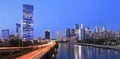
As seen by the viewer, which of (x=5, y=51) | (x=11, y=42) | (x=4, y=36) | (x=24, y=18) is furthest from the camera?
(x=11, y=42)

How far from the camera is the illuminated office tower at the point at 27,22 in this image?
69750 mm

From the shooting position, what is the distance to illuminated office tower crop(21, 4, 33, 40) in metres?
69.8

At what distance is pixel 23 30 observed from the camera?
7312 cm

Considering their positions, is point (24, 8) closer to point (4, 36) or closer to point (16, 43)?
point (4, 36)

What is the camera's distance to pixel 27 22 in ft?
236

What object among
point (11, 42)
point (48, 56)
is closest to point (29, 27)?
point (48, 56)

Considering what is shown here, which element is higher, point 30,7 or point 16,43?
point 30,7

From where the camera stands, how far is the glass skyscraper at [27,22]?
2746 inches

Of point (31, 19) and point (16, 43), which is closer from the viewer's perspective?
point (31, 19)

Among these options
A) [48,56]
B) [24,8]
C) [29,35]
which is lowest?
[48,56]

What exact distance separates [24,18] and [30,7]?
133 inches

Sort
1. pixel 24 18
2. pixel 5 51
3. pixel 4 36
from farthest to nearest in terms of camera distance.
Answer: pixel 4 36 → pixel 24 18 → pixel 5 51

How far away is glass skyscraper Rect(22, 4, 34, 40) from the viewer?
69750 millimetres

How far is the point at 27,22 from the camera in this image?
71.9m
